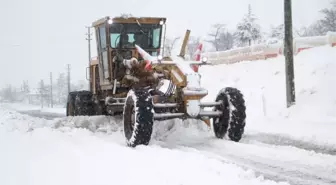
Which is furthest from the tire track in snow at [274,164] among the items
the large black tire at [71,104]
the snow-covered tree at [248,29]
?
the snow-covered tree at [248,29]

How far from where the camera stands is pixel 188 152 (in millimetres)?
7566

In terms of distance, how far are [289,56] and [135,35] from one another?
535 centimetres

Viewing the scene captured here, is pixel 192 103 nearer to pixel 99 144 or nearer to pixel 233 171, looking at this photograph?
pixel 99 144

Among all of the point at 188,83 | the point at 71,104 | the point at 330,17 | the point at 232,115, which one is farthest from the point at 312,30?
the point at 188,83

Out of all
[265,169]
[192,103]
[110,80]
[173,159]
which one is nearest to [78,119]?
[110,80]

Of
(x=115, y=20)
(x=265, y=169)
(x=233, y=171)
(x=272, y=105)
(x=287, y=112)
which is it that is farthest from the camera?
(x=272, y=105)

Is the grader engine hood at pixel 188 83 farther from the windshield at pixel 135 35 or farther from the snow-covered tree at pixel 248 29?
the snow-covered tree at pixel 248 29

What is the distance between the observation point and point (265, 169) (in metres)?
6.36

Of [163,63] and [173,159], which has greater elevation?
[163,63]

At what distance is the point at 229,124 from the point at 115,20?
14.0 feet

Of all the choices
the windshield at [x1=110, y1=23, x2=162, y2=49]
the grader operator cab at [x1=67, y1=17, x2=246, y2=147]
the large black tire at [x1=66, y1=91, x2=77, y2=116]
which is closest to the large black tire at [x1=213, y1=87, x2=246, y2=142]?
the grader operator cab at [x1=67, y1=17, x2=246, y2=147]

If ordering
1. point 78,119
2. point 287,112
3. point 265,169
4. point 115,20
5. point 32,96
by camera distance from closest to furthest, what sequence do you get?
point 265,169, point 115,20, point 78,119, point 287,112, point 32,96

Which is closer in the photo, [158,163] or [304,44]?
[158,163]

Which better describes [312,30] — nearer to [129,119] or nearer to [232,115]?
[232,115]
